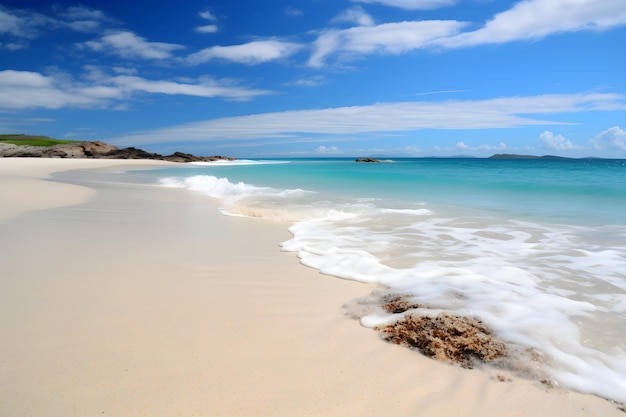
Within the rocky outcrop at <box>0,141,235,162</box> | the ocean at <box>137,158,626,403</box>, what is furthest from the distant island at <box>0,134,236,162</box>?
the ocean at <box>137,158,626,403</box>

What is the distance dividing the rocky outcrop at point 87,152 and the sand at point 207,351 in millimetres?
63495

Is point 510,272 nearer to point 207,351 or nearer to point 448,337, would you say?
point 448,337

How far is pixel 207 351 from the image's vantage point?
8.22 feet

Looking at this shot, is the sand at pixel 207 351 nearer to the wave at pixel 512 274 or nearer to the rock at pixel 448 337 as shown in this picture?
the rock at pixel 448 337

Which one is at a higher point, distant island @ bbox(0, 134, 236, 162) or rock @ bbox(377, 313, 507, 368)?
distant island @ bbox(0, 134, 236, 162)

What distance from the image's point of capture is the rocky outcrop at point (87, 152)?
181 ft

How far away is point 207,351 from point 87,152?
70722 millimetres

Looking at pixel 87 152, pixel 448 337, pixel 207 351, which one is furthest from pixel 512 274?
pixel 87 152

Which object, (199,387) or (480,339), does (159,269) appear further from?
(480,339)

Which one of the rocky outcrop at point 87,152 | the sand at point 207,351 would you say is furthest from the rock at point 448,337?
the rocky outcrop at point 87,152

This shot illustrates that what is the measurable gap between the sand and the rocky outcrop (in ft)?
208

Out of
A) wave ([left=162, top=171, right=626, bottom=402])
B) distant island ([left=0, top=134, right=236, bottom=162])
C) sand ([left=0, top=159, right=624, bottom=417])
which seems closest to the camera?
sand ([left=0, top=159, right=624, bottom=417])

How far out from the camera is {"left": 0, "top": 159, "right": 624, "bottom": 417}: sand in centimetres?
203

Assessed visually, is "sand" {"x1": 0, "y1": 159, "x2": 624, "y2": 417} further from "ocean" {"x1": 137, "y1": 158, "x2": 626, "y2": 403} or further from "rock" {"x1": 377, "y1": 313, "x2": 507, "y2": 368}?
"ocean" {"x1": 137, "y1": 158, "x2": 626, "y2": 403}
